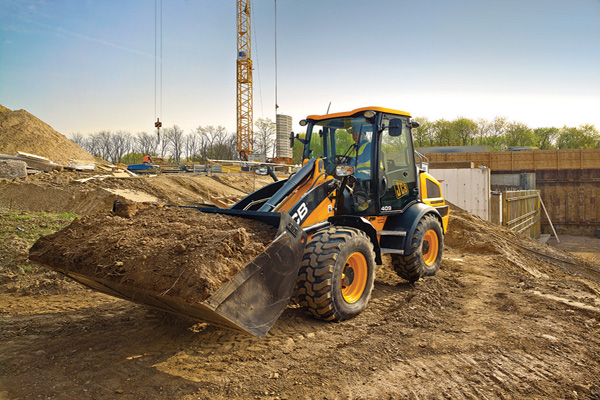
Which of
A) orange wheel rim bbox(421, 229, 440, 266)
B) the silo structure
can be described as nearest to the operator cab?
orange wheel rim bbox(421, 229, 440, 266)

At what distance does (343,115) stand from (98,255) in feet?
12.7

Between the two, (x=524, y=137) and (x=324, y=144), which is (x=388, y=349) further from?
(x=524, y=137)

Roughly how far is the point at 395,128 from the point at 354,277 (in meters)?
2.10

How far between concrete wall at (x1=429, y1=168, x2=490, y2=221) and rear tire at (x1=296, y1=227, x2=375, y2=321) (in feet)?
38.9

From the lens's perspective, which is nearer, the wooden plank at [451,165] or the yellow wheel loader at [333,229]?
the yellow wheel loader at [333,229]

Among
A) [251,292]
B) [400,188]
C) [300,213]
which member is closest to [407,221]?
[400,188]

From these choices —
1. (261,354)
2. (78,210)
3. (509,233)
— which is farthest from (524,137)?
(261,354)

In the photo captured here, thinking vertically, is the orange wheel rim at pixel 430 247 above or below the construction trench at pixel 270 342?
above

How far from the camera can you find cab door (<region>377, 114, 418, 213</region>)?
6.07 metres

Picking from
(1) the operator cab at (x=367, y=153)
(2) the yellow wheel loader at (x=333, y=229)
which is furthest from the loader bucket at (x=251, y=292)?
(1) the operator cab at (x=367, y=153)

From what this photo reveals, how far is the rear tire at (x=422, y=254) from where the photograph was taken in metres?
6.24

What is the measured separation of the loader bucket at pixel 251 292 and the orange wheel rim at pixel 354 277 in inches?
34.1

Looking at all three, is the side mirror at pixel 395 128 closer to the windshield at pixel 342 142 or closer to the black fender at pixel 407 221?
the windshield at pixel 342 142

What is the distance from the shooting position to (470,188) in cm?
1587
